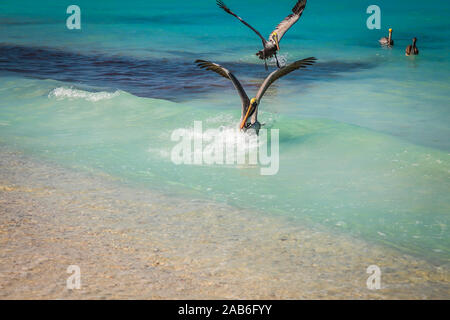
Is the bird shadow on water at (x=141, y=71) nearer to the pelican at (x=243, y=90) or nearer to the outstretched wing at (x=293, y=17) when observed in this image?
the outstretched wing at (x=293, y=17)

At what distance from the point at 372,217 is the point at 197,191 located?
1693 mm

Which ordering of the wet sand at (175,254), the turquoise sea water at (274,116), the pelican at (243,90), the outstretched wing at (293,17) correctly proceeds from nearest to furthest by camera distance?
the wet sand at (175,254) < the turquoise sea water at (274,116) < the pelican at (243,90) < the outstretched wing at (293,17)

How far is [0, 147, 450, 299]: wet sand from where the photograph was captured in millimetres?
3492

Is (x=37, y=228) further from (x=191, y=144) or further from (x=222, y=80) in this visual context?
(x=222, y=80)

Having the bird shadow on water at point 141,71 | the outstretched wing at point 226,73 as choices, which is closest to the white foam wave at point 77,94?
the bird shadow on water at point 141,71

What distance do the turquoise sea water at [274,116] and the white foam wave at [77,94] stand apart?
4 centimetres

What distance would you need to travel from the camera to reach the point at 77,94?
10453 millimetres

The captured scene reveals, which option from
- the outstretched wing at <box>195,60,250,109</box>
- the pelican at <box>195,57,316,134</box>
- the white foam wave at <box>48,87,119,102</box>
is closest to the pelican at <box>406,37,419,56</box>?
the white foam wave at <box>48,87,119,102</box>

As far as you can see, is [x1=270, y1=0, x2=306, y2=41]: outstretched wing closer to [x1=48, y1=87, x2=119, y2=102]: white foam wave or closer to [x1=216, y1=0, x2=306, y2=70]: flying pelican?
[x1=216, y1=0, x2=306, y2=70]: flying pelican

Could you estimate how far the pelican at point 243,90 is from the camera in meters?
7.00

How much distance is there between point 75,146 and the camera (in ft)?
24.0

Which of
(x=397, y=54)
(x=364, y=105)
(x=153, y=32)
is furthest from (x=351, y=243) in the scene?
(x=153, y=32)

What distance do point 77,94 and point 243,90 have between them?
4.41 meters
